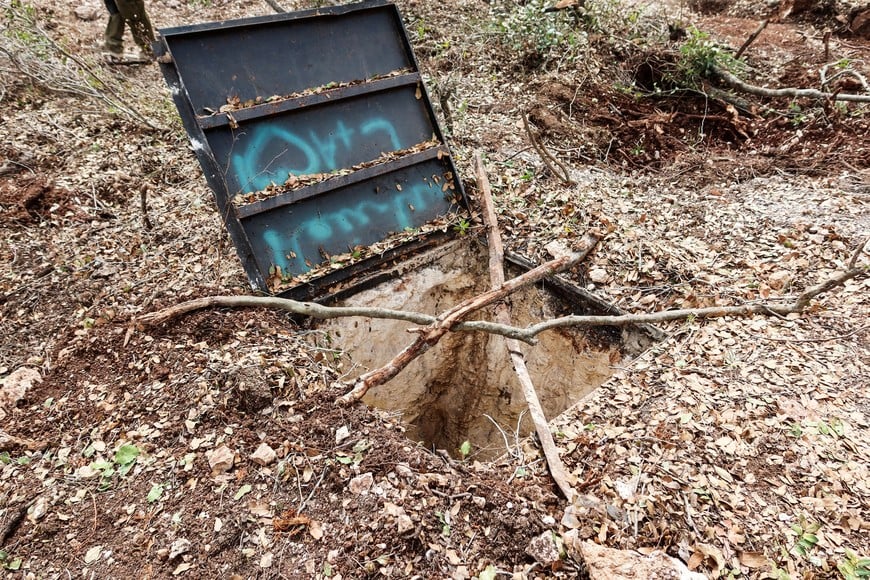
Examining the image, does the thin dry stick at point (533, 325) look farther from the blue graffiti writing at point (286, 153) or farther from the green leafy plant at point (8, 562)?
the green leafy plant at point (8, 562)

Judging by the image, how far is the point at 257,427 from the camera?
9.13 feet

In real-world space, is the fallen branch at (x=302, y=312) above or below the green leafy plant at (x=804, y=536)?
above

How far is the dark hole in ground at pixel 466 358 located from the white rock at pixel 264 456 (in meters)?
A: 1.04

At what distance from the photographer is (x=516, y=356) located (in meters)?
3.23

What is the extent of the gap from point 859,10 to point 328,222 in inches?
313

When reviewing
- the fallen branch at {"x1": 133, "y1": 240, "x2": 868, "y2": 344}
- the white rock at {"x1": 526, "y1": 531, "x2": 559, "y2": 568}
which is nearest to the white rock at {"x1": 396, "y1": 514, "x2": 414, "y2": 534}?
the white rock at {"x1": 526, "y1": 531, "x2": 559, "y2": 568}

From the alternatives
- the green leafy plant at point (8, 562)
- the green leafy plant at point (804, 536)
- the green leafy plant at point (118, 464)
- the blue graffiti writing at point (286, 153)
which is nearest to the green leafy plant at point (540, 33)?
the blue graffiti writing at point (286, 153)

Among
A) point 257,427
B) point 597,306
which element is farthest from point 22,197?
point 597,306

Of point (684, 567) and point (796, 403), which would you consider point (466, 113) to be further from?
point (684, 567)

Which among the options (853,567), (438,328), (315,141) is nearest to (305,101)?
(315,141)

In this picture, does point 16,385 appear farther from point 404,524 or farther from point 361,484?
point 404,524

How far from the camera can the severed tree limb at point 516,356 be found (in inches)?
101

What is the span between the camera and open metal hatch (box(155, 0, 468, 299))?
3.39m

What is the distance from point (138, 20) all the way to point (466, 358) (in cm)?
662
